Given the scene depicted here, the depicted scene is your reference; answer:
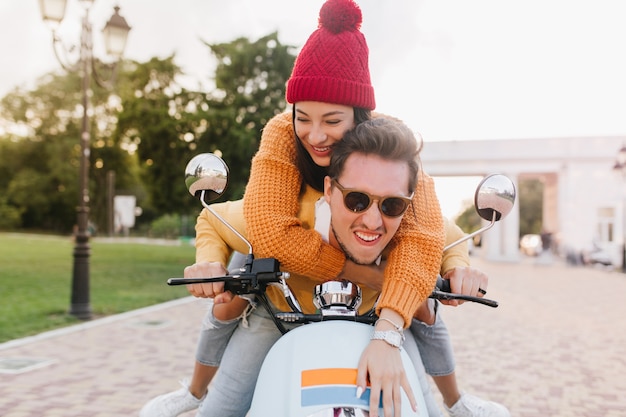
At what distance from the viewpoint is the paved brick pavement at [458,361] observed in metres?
5.19

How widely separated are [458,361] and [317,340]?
587cm

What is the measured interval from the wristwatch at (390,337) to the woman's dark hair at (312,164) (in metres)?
0.77

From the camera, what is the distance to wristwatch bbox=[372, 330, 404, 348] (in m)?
1.67

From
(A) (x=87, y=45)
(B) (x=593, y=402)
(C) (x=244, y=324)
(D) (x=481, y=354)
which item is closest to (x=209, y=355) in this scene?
(C) (x=244, y=324)

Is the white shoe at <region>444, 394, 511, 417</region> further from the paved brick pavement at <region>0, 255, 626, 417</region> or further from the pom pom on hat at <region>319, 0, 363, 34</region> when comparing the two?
the paved brick pavement at <region>0, 255, 626, 417</region>

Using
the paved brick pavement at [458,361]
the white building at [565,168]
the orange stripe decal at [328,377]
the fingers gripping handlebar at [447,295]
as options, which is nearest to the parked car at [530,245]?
the white building at [565,168]

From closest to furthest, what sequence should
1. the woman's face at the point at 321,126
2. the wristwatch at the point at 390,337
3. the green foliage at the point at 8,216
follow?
the wristwatch at the point at 390,337, the woman's face at the point at 321,126, the green foliage at the point at 8,216

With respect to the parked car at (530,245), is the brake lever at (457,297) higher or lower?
higher

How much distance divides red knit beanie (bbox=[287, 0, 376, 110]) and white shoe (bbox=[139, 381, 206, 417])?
1.41 metres

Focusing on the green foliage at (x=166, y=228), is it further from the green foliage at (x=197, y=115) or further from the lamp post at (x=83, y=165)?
the lamp post at (x=83, y=165)

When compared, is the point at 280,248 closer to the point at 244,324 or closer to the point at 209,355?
the point at 244,324

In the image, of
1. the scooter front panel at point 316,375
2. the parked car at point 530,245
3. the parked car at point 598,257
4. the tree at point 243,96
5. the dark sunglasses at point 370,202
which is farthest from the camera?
the parked car at point 530,245

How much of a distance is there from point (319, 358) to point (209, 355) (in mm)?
1266

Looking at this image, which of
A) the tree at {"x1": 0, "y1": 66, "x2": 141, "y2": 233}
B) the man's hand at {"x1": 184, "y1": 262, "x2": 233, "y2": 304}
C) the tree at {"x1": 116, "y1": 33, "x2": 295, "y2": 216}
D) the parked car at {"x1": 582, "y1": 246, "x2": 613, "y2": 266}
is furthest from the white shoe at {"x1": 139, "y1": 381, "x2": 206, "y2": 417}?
the tree at {"x1": 0, "y1": 66, "x2": 141, "y2": 233}
